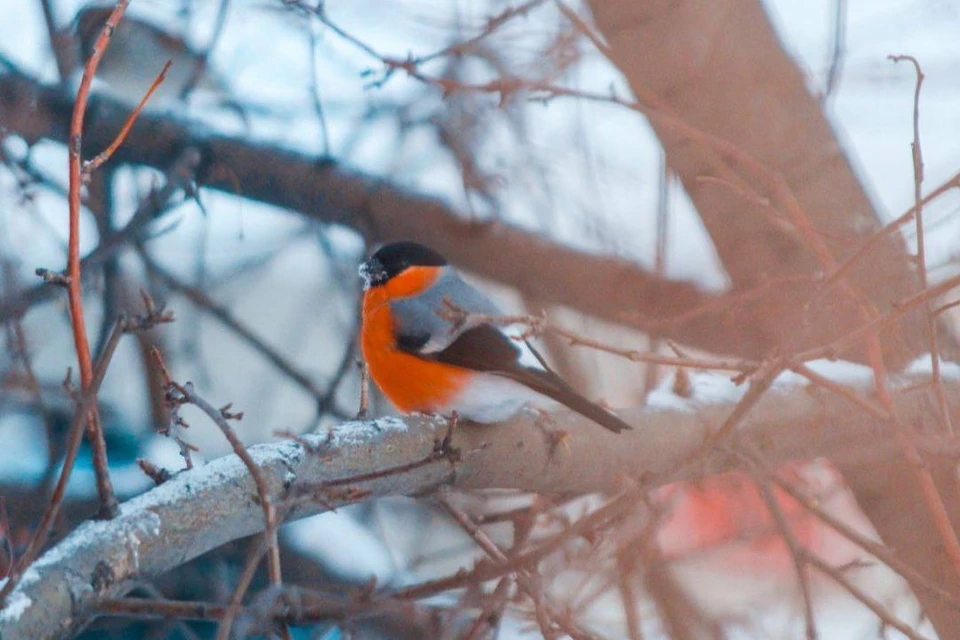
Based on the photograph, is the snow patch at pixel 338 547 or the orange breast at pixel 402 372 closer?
the orange breast at pixel 402 372

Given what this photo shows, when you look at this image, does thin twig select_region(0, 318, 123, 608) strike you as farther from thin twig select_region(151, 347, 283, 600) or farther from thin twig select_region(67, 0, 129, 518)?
thin twig select_region(151, 347, 283, 600)

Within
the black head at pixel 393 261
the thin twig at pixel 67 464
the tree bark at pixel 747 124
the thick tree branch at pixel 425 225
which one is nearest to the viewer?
the thin twig at pixel 67 464

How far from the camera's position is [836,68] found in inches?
116

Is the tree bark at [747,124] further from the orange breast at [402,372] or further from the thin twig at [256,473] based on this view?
the thin twig at [256,473]

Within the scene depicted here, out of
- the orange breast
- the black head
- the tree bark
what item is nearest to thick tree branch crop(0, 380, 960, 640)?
the orange breast

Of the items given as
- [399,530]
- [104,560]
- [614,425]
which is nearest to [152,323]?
[104,560]

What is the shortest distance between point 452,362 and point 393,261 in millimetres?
626

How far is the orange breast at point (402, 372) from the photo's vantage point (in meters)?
2.54

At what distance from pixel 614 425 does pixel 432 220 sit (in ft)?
5.62

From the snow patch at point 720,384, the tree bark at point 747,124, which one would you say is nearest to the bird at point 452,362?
the snow patch at point 720,384

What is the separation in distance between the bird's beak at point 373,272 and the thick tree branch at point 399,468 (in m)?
0.88

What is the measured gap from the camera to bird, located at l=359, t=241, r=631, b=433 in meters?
2.38

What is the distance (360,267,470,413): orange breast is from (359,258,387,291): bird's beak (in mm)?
227

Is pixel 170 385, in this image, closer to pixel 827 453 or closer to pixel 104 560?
pixel 104 560
